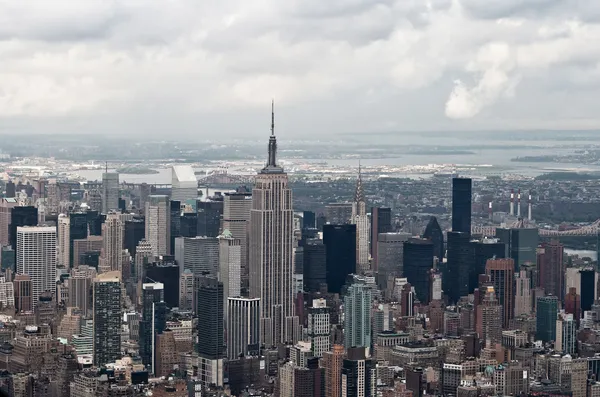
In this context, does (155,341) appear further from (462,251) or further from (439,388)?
(462,251)

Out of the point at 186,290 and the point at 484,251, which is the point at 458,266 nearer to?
the point at 484,251

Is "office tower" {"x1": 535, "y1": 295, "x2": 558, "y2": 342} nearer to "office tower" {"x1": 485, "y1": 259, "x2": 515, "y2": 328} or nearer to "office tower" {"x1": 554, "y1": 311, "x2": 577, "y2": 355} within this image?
"office tower" {"x1": 554, "y1": 311, "x2": 577, "y2": 355}

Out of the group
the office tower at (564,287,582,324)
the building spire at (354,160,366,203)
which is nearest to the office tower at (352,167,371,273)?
the building spire at (354,160,366,203)

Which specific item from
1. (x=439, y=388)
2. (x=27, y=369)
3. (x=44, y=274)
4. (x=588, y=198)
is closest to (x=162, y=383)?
(x=27, y=369)

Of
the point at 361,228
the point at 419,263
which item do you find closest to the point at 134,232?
the point at 361,228

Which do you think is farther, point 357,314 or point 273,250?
point 273,250

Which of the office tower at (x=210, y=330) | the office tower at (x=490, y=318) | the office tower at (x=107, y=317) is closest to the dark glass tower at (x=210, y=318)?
the office tower at (x=210, y=330)
